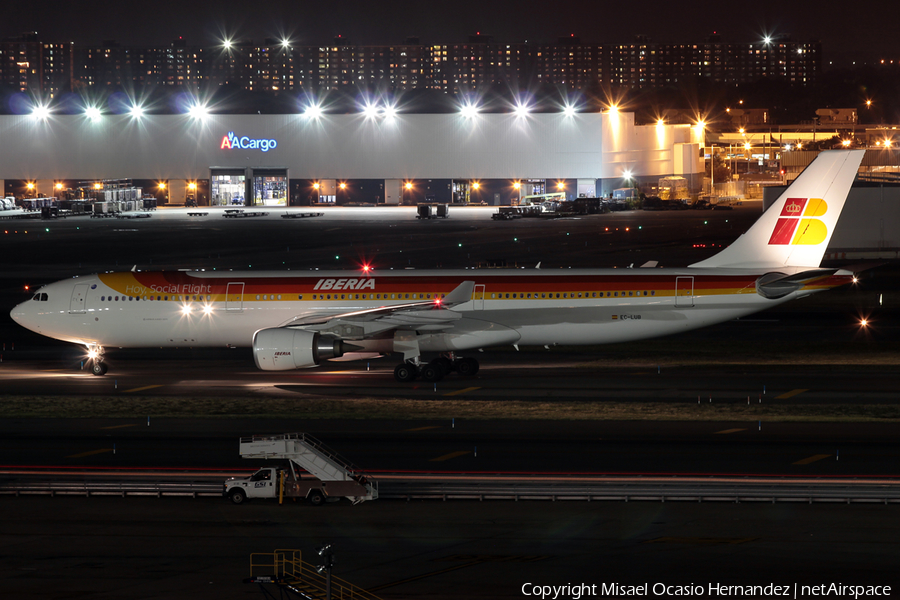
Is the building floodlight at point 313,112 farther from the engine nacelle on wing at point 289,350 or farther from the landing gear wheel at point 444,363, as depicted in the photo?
the engine nacelle on wing at point 289,350

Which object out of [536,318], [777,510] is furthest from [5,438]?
[777,510]

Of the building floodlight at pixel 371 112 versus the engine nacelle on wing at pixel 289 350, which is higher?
the building floodlight at pixel 371 112

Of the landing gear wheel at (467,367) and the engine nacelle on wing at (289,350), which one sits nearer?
the engine nacelle on wing at (289,350)

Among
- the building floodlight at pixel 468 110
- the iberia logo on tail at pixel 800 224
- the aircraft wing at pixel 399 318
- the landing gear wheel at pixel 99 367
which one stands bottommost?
the landing gear wheel at pixel 99 367

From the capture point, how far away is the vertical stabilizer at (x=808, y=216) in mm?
37375

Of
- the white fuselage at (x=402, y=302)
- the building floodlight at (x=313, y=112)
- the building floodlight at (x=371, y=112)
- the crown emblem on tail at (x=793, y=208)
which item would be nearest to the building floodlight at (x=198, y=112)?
the building floodlight at (x=313, y=112)

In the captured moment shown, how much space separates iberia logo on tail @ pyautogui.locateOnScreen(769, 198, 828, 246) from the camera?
37.4 meters

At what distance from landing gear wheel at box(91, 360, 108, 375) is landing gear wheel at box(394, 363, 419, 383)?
449 inches

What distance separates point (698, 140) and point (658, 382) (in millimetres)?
152205


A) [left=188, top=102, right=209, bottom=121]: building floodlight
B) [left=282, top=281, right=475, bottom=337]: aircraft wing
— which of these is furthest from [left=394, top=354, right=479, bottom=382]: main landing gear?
[left=188, top=102, right=209, bottom=121]: building floodlight

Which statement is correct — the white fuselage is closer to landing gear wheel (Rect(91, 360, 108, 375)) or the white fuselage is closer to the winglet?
landing gear wheel (Rect(91, 360, 108, 375))

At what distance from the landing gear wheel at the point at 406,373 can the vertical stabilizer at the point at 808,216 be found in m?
12.2

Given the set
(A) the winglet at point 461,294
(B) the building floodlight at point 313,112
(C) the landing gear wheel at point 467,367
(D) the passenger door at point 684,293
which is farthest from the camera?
(B) the building floodlight at point 313,112

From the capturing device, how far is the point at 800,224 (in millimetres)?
37500
